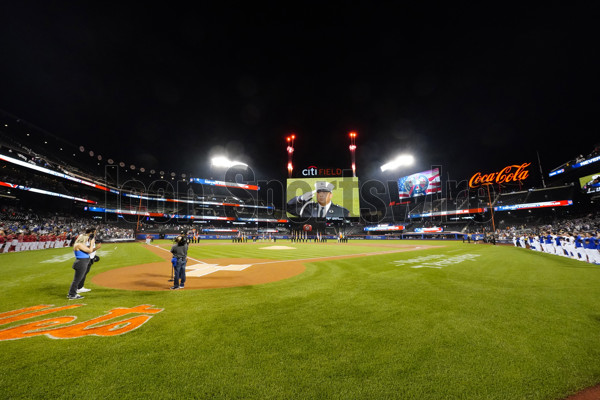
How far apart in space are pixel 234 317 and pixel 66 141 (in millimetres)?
67825

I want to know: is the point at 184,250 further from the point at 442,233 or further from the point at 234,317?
the point at 442,233

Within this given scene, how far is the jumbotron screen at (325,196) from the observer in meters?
72.3

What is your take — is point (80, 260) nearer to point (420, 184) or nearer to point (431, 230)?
point (431, 230)

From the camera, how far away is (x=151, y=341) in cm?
358

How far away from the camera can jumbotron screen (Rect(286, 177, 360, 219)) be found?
72.3m

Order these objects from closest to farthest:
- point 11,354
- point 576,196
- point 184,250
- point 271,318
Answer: point 11,354 → point 271,318 → point 184,250 → point 576,196

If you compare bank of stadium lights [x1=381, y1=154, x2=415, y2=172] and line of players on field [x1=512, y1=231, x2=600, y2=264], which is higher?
bank of stadium lights [x1=381, y1=154, x2=415, y2=172]

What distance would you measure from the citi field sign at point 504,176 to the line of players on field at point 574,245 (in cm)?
2795

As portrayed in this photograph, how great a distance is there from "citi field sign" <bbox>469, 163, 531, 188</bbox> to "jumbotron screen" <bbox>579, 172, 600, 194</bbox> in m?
6.81

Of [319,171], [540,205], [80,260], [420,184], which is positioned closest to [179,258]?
[80,260]

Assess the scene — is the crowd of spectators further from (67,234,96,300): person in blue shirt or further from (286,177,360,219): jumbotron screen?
(286,177,360,219): jumbotron screen

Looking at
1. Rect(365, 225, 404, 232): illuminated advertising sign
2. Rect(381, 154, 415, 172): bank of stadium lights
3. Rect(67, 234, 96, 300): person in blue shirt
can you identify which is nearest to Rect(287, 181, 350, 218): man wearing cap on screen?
Rect(365, 225, 404, 232): illuminated advertising sign

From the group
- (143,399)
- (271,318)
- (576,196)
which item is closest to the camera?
(143,399)

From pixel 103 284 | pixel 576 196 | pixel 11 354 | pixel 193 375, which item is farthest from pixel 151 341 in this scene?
pixel 576 196
